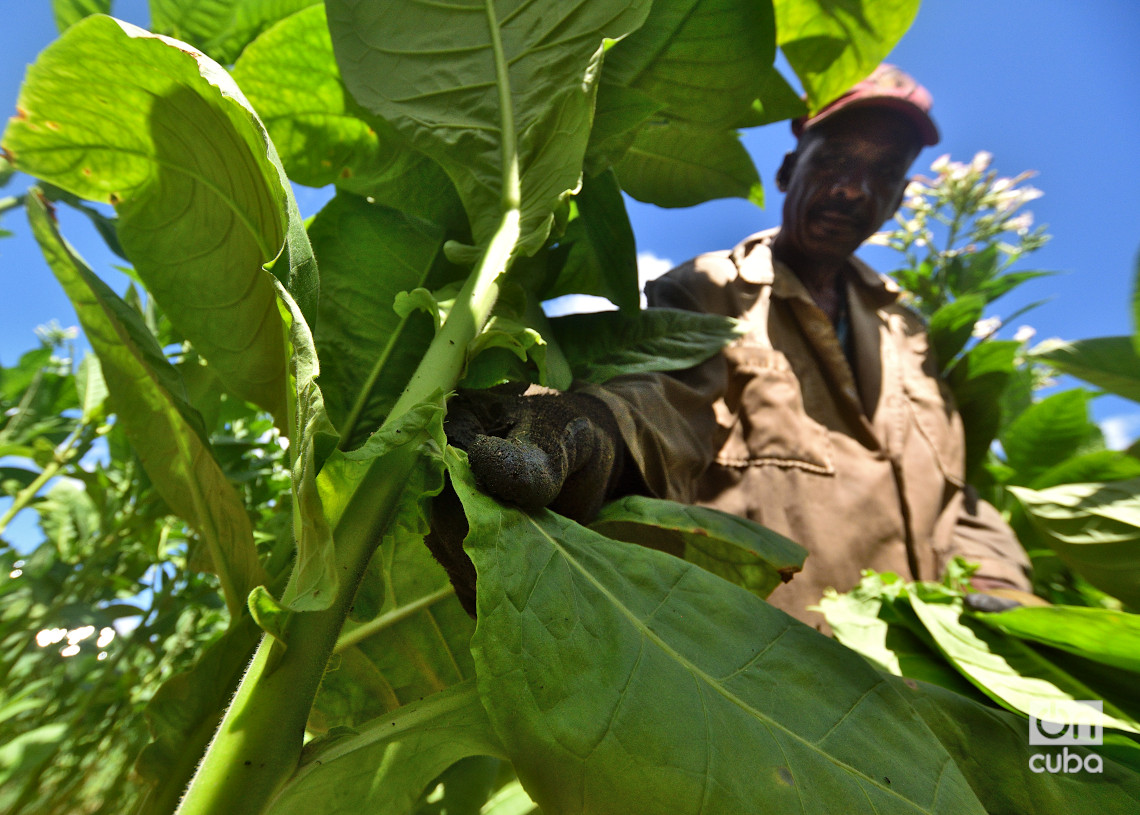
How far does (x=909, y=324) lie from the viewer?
50.2 inches

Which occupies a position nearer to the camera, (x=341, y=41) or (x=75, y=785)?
(x=341, y=41)

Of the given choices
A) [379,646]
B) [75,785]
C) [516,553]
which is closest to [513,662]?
[516,553]

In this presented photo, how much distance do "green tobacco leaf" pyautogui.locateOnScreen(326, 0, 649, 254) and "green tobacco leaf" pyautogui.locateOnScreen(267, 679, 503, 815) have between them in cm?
32

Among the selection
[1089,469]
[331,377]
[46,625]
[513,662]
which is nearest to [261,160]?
[331,377]

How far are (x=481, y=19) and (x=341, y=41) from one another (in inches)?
4.2

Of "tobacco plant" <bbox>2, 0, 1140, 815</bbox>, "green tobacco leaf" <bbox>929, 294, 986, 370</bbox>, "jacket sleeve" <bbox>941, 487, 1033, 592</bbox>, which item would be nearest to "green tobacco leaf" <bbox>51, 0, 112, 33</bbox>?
"tobacco plant" <bbox>2, 0, 1140, 815</bbox>

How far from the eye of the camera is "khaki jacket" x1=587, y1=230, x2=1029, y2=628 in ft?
→ 2.98

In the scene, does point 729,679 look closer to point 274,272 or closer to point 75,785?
point 274,272

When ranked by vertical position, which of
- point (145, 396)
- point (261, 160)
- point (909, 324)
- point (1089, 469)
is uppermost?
point (261, 160)

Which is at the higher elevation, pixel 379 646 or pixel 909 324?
pixel 379 646

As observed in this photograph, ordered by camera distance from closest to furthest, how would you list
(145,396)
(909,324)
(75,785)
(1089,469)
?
(145,396)
(75,785)
(1089,469)
(909,324)

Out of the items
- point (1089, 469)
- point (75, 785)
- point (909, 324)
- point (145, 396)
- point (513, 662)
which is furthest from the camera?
point (909, 324)

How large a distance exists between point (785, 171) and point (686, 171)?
0.66 meters

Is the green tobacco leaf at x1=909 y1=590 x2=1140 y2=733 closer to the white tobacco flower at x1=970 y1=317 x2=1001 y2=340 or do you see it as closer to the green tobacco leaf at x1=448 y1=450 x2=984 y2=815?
the green tobacco leaf at x1=448 y1=450 x2=984 y2=815
